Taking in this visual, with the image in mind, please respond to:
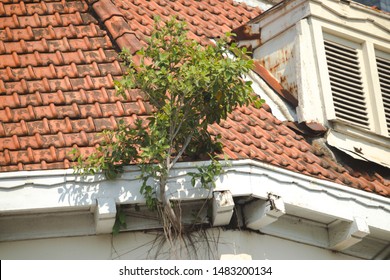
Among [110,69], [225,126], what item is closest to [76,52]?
[110,69]

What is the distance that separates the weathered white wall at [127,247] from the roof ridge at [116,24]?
2133mm


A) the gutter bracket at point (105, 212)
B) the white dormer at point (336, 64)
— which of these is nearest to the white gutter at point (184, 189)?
the gutter bracket at point (105, 212)

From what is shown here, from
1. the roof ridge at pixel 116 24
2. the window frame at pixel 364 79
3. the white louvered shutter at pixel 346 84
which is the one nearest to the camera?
the roof ridge at pixel 116 24

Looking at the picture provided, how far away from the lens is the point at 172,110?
12.2 m

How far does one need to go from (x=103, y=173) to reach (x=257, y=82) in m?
3.07

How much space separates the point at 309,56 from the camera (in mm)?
14320

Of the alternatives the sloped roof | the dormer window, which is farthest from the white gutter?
the dormer window

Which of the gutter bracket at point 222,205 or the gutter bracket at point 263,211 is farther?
the gutter bracket at point 263,211

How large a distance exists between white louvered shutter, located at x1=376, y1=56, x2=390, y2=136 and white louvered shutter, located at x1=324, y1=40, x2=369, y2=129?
292 mm

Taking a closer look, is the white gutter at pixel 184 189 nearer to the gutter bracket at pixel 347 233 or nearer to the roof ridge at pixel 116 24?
the gutter bracket at pixel 347 233

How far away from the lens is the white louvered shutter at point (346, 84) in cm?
1431

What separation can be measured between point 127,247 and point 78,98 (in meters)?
1.57

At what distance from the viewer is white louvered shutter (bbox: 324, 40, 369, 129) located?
563 inches

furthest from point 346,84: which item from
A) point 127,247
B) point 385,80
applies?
point 127,247
